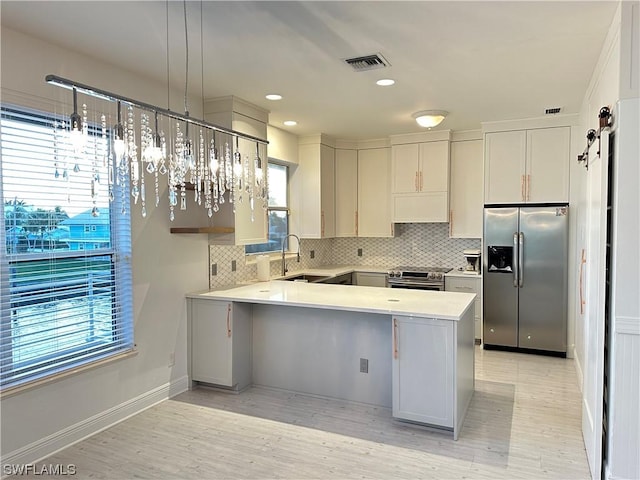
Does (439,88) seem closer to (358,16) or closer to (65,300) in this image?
(358,16)

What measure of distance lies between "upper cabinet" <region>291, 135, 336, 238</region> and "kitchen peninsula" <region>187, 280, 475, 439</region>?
160cm

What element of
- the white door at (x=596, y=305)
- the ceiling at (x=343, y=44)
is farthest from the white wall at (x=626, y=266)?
the ceiling at (x=343, y=44)

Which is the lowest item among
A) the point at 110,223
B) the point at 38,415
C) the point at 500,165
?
the point at 38,415

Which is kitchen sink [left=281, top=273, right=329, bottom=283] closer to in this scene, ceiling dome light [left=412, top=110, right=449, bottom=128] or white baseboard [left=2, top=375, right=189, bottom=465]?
white baseboard [left=2, top=375, right=189, bottom=465]

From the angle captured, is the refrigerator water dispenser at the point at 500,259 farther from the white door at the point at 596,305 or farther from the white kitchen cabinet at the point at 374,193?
the white door at the point at 596,305

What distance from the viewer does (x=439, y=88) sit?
12.4ft

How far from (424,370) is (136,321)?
219 cm

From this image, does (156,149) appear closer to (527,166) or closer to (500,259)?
(500,259)

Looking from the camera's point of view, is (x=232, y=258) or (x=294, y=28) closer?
(x=294, y=28)

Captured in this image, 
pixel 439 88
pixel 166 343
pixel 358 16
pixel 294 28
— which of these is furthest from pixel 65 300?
pixel 439 88

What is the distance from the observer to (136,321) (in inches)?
136

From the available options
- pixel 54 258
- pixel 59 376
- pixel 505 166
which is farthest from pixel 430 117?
pixel 59 376

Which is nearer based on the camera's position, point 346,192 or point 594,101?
point 594,101

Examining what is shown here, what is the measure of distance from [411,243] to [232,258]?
278 cm
